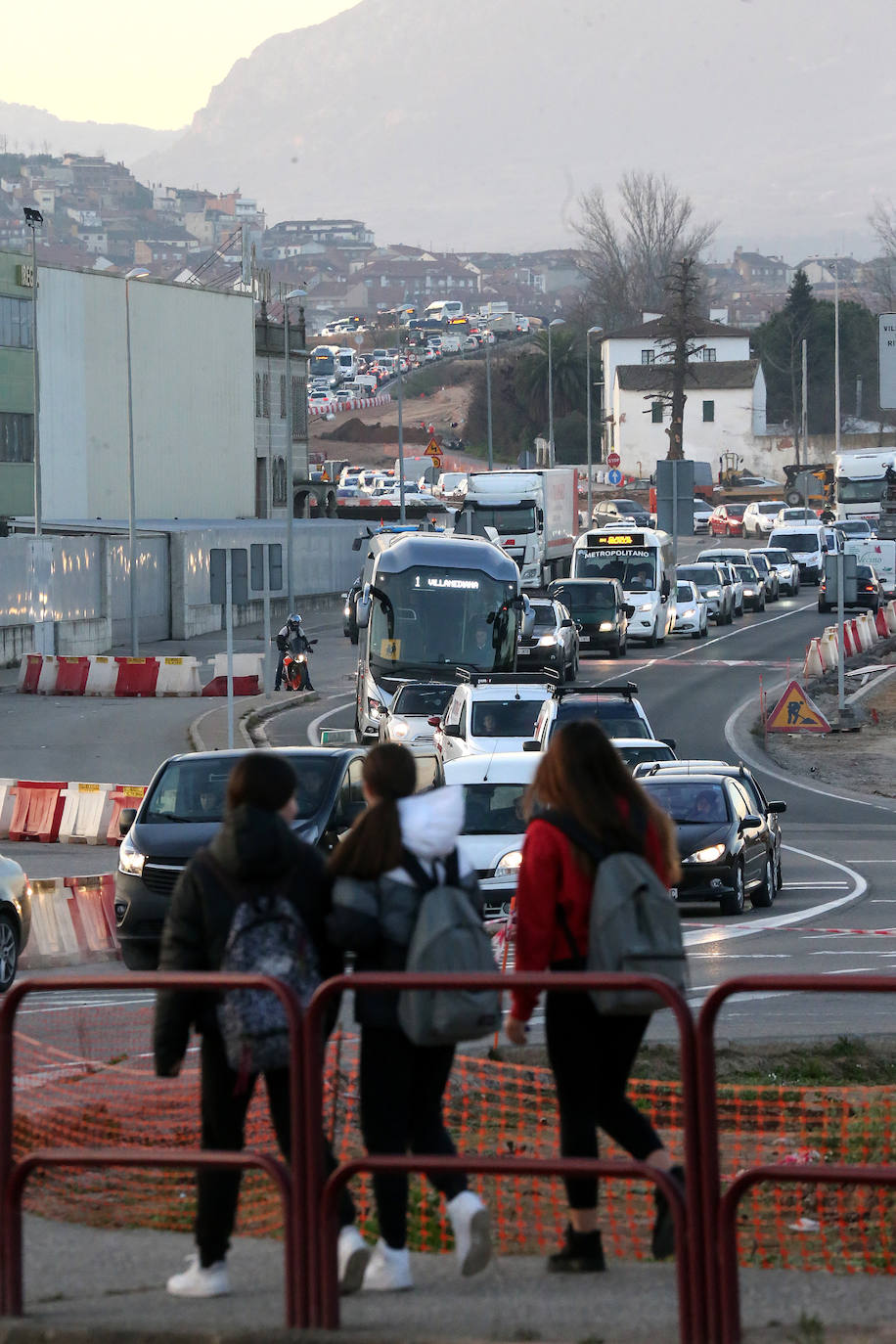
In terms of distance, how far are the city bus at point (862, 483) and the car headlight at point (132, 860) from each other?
6450cm

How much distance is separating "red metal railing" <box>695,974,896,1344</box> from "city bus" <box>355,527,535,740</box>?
2692cm

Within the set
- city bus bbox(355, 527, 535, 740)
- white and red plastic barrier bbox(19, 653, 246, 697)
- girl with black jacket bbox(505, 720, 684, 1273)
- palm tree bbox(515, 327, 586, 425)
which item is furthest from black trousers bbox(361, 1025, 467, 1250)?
palm tree bbox(515, 327, 586, 425)

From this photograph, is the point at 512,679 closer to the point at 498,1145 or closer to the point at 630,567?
the point at 498,1145

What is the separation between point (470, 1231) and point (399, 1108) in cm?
42

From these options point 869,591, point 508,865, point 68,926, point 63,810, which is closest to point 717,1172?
point 68,926

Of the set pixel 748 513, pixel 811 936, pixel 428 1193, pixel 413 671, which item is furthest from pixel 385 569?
pixel 748 513

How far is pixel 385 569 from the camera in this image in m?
32.8

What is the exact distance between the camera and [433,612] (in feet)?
107

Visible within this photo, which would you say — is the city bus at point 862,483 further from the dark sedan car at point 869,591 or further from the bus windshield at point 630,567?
the bus windshield at point 630,567

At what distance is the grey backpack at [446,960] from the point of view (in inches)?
222

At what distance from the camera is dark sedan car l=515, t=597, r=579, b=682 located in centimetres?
4116

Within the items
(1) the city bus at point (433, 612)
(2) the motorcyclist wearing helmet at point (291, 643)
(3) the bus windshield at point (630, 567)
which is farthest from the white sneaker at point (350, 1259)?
(3) the bus windshield at point (630, 567)

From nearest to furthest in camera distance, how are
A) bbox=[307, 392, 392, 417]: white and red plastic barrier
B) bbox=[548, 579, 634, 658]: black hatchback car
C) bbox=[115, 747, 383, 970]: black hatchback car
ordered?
bbox=[115, 747, 383, 970]: black hatchback car → bbox=[548, 579, 634, 658]: black hatchback car → bbox=[307, 392, 392, 417]: white and red plastic barrier

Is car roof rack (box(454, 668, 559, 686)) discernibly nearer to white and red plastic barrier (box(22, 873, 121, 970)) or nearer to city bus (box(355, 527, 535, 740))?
city bus (box(355, 527, 535, 740))
